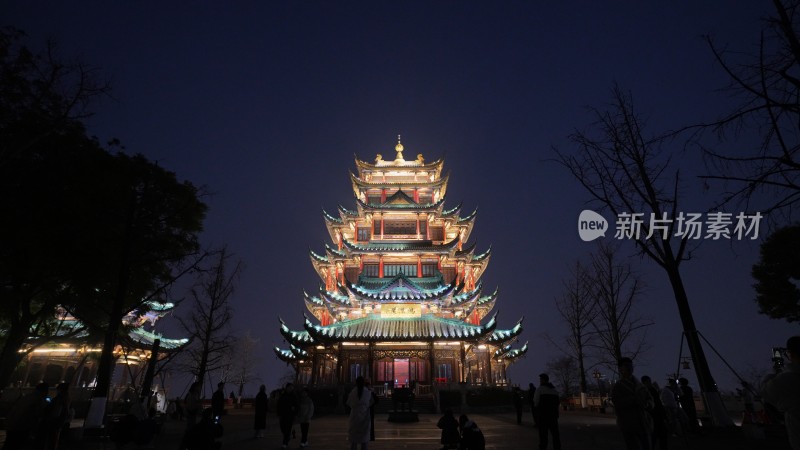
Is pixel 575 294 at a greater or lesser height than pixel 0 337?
greater

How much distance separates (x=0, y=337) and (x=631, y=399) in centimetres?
2509

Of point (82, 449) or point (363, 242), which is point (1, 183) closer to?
point (82, 449)

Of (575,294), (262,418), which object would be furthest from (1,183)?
(575,294)

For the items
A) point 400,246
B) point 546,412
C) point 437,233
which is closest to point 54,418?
point 546,412

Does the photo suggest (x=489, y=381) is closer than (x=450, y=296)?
Yes

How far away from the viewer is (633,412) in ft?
20.6

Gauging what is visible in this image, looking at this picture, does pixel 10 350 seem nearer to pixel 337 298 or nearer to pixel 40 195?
pixel 40 195

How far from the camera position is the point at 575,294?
1046 inches

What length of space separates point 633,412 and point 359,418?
14.3 feet

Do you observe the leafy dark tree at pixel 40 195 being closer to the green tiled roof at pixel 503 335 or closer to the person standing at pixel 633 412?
the person standing at pixel 633 412

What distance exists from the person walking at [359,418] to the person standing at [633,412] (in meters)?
4.06

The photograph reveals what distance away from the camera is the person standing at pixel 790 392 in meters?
4.29

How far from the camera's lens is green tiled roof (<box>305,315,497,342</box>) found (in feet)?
88.7

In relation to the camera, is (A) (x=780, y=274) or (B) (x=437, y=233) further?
(B) (x=437, y=233)
